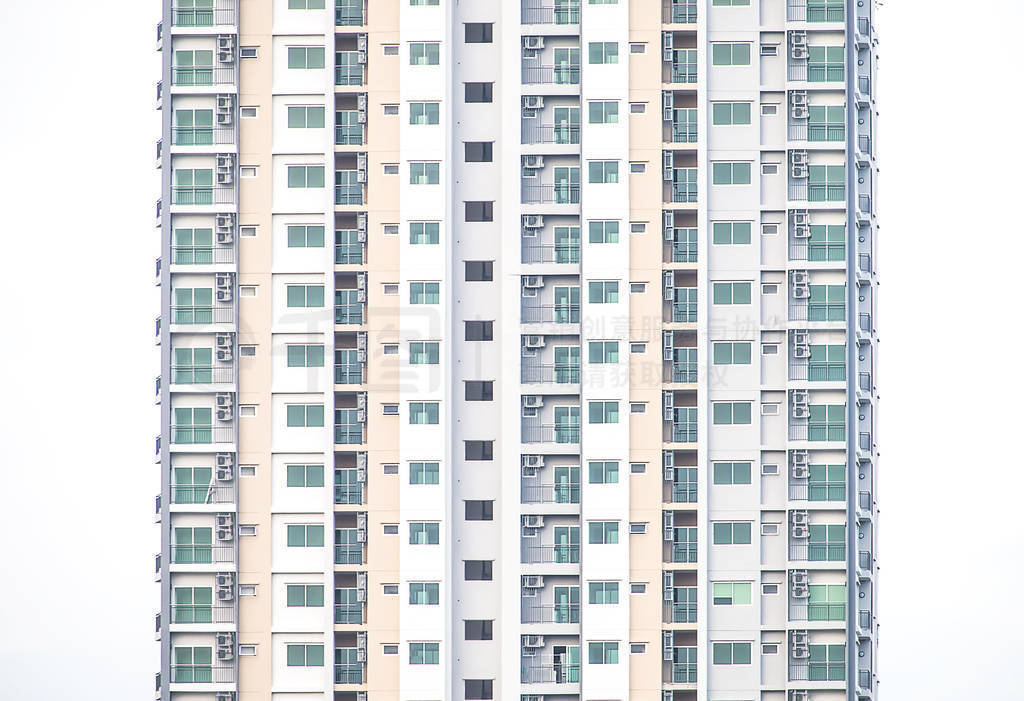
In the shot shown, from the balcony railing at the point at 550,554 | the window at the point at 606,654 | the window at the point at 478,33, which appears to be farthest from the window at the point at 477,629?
the window at the point at 478,33

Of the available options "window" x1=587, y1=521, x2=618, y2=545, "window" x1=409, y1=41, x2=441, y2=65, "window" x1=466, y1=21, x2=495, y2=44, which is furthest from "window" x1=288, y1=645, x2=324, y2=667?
"window" x1=466, y1=21, x2=495, y2=44

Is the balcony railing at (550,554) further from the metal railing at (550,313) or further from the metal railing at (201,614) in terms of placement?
the metal railing at (201,614)

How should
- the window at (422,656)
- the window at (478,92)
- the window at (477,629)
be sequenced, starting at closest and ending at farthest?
the window at (422,656)
the window at (477,629)
the window at (478,92)

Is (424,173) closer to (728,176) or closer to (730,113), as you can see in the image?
(728,176)

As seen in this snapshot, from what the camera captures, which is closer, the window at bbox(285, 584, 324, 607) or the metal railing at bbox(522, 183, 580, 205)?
the window at bbox(285, 584, 324, 607)

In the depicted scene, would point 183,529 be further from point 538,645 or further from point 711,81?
point 711,81

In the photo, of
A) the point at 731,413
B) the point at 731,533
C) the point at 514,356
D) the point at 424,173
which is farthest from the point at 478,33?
the point at 731,533

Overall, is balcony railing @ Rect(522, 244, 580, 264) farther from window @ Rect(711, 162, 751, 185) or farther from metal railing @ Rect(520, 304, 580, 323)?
window @ Rect(711, 162, 751, 185)
